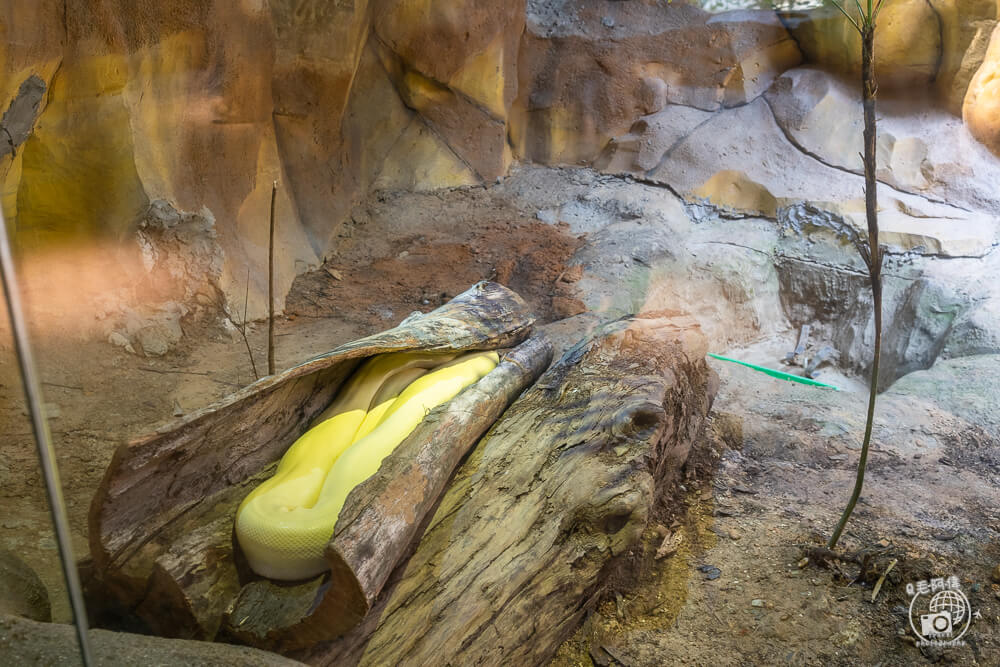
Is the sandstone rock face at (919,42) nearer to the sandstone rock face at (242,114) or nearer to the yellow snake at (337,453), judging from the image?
the sandstone rock face at (242,114)

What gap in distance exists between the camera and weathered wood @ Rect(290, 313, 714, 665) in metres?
2.05

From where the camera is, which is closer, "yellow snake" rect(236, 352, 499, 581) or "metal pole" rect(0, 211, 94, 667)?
"metal pole" rect(0, 211, 94, 667)

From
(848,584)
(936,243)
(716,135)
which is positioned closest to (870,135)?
(848,584)

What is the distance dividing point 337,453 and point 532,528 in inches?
30.7

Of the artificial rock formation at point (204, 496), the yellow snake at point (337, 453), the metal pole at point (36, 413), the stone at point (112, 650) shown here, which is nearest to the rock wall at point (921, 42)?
the yellow snake at point (337, 453)

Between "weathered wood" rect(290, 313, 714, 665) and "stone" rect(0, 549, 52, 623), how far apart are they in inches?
29.4

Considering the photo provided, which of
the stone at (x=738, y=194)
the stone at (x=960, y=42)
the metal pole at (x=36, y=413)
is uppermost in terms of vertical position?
the stone at (x=960, y=42)

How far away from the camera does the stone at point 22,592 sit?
1.92m

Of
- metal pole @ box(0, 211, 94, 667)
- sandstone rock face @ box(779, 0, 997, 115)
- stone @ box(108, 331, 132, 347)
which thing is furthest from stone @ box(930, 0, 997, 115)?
metal pole @ box(0, 211, 94, 667)

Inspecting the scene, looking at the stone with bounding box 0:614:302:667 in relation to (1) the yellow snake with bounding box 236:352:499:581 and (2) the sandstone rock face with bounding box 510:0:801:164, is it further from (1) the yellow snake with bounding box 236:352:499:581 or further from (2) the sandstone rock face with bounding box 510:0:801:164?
(2) the sandstone rock face with bounding box 510:0:801:164

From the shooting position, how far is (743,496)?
3.24 m

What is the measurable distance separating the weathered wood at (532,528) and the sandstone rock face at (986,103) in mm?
5583

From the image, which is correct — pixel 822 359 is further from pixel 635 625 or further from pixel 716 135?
pixel 635 625

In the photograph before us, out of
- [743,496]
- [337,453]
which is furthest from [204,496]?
[743,496]
